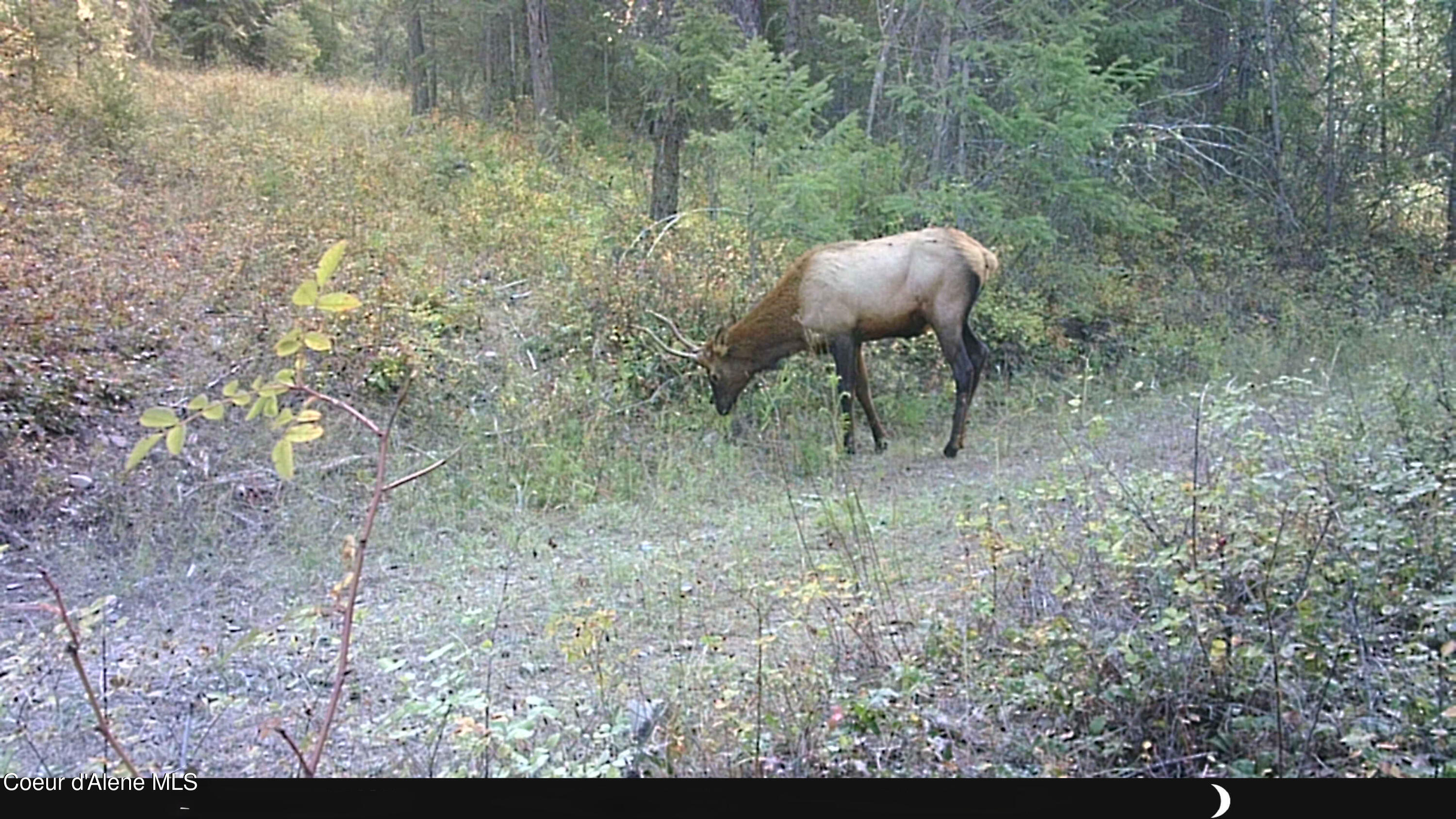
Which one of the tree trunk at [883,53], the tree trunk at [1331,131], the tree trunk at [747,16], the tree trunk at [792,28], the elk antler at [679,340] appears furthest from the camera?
the tree trunk at [792,28]

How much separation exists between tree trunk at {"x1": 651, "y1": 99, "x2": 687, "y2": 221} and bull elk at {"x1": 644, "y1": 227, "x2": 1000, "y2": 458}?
371 cm

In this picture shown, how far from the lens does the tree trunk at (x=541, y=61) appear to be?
1817cm

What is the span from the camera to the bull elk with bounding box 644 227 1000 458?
9.71 m

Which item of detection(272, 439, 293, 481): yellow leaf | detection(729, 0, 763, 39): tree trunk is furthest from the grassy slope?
detection(729, 0, 763, 39): tree trunk

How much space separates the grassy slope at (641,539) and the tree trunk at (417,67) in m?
6.35

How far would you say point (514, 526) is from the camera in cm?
784

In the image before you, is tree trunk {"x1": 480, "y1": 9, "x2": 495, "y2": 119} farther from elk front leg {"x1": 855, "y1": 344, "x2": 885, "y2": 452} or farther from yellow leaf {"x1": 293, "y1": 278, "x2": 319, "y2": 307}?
yellow leaf {"x1": 293, "y1": 278, "x2": 319, "y2": 307}

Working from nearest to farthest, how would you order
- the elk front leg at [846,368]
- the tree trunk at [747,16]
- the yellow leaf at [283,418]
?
the yellow leaf at [283,418] → the elk front leg at [846,368] → the tree trunk at [747,16]

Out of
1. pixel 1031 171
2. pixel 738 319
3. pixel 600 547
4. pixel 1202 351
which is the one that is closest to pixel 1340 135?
pixel 1202 351

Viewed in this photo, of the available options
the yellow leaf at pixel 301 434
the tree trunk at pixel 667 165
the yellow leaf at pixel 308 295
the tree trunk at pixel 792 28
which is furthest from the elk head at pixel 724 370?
the yellow leaf at pixel 308 295

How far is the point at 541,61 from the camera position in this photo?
1847 centimetres

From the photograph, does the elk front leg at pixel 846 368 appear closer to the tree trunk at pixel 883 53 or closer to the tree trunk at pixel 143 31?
the tree trunk at pixel 883 53
